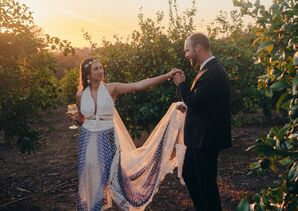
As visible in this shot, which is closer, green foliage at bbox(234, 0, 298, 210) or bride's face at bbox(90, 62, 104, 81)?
green foliage at bbox(234, 0, 298, 210)

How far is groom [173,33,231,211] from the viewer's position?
17.7ft

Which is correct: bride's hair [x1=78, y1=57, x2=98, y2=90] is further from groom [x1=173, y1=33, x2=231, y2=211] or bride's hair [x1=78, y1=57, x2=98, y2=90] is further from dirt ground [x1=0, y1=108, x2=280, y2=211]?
dirt ground [x1=0, y1=108, x2=280, y2=211]

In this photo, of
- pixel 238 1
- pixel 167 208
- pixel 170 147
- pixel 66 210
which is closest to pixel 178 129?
pixel 170 147

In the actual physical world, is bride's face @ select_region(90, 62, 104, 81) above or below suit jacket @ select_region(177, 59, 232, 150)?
above

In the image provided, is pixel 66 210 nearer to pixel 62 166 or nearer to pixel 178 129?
pixel 178 129

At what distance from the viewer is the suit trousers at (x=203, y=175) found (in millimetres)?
5547

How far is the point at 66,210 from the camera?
745 centimetres

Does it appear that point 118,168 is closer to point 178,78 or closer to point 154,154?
point 154,154

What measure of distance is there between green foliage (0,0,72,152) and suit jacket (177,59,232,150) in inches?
98.8

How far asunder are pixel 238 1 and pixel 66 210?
18.5 feet

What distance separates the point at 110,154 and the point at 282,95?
13.6 feet

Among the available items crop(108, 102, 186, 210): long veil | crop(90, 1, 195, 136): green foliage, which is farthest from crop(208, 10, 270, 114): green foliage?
crop(108, 102, 186, 210): long veil

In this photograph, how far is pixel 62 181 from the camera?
9312 mm

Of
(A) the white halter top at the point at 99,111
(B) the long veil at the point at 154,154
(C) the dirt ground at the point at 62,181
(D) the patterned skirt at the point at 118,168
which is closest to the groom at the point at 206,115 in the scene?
(C) the dirt ground at the point at 62,181
